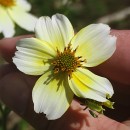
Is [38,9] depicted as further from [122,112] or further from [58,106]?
[58,106]

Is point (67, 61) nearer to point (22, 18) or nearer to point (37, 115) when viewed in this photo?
point (37, 115)

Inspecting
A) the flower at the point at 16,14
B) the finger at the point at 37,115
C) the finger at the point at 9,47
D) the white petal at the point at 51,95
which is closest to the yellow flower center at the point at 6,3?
the flower at the point at 16,14

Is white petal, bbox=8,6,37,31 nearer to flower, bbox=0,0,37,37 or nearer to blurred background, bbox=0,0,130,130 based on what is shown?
flower, bbox=0,0,37,37

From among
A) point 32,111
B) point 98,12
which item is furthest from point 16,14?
point 98,12

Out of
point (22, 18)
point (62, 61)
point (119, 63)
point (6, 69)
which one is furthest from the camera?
point (22, 18)

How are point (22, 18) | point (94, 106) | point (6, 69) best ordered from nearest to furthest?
point (94, 106) < point (6, 69) < point (22, 18)

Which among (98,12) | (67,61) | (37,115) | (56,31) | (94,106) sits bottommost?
(98,12)

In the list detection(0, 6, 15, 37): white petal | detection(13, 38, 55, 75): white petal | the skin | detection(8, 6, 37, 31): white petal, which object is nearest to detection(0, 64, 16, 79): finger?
the skin
